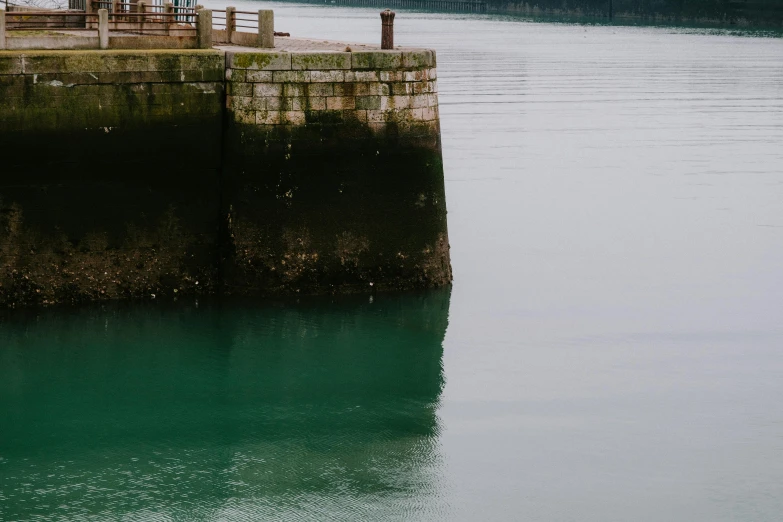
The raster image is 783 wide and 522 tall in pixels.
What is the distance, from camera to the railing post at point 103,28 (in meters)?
14.7

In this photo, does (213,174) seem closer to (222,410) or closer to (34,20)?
(222,410)

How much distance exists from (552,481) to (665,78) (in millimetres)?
40128

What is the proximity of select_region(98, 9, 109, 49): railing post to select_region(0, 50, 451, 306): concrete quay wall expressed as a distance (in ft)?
1.46

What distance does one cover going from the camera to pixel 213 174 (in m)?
15.2

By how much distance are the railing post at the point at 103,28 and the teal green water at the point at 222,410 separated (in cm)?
333

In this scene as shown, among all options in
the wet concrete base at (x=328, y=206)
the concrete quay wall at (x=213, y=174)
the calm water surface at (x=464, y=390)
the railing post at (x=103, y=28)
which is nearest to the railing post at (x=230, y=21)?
the concrete quay wall at (x=213, y=174)

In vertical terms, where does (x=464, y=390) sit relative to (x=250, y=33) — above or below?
below

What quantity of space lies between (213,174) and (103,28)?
7.35ft

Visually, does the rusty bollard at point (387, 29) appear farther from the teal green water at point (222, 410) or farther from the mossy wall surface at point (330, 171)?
the teal green water at point (222, 410)

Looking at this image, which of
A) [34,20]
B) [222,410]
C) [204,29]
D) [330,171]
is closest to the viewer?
[222,410]

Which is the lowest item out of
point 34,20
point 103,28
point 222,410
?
point 222,410

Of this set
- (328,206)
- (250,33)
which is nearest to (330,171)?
(328,206)

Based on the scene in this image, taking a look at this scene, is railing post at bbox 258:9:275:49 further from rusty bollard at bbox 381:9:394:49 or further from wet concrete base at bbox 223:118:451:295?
wet concrete base at bbox 223:118:451:295

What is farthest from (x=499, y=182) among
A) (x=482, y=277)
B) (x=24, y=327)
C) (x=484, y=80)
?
(x=484, y=80)
